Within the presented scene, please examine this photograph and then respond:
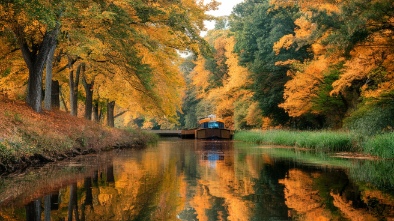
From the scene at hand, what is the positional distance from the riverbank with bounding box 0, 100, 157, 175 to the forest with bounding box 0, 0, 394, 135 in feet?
6.93

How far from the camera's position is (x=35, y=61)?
20609 mm

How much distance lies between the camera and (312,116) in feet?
119

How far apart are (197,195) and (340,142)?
609 inches

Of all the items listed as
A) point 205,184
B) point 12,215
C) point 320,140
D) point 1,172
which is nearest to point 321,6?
point 320,140

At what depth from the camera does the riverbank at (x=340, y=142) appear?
53.7 ft

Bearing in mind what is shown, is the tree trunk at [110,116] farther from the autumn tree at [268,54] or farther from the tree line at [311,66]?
the autumn tree at [268,54]

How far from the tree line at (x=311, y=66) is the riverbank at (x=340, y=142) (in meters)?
0.74

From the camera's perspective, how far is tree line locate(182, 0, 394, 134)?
54.6ft

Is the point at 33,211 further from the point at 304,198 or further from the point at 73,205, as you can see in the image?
the point at 304,198

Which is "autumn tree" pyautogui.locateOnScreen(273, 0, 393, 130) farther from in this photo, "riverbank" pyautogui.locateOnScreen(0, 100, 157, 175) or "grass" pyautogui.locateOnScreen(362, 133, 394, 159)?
"riverbank" pyautogui.locateOnScreen(0, 100, 157, 175)

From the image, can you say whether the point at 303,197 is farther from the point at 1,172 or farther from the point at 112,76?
the point at 112,76

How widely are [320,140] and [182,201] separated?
17.6m

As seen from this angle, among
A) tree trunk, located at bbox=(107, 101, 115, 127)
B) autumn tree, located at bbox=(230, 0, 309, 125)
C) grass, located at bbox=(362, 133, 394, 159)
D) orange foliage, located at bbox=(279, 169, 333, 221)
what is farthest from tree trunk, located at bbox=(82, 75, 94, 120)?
orange foliage, located at bbox=(279, 169, 333, 221)

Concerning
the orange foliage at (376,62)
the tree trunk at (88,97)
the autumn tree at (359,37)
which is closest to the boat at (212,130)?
the tree trunk at (88,97)
